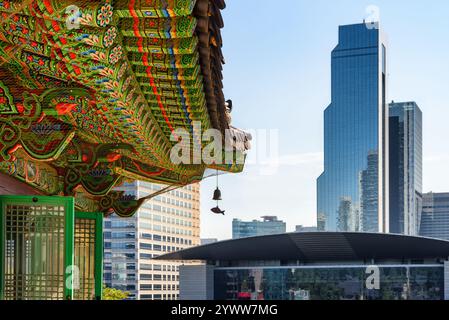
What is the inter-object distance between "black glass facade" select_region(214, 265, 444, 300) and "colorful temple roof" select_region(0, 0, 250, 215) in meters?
37.7

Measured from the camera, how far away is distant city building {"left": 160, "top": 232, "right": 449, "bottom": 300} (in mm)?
47938

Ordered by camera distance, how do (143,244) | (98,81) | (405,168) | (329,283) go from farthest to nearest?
(405,168) < (143,244) < (329,283) < (98,81)

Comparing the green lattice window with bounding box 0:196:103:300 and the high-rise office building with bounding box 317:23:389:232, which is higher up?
the high-rise office building with bounding box 317:23:389:232

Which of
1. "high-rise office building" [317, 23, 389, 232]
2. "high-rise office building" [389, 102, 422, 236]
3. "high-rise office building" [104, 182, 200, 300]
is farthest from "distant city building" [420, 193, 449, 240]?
"high-rise office building" [104, 182, 200, 300]

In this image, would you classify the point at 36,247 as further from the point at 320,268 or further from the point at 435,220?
the point at 435,220

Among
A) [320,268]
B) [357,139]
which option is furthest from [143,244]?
[357,139]

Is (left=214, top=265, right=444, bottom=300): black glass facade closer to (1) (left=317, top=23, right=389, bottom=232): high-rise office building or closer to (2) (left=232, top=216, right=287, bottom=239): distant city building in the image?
(2) (left=232, top=216, right=287, bottom=239): distant city building

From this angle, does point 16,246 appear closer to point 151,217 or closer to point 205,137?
point 205,137

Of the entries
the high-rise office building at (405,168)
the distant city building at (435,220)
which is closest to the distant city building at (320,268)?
the high-rise office building at (405,168)

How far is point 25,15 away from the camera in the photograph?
510 centimetres

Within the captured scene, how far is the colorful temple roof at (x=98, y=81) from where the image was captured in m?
5.19

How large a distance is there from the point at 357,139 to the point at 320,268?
6948 centimetres

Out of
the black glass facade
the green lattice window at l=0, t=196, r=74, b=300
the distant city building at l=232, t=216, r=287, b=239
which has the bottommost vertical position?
the black glass facade

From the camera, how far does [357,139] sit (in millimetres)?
117938
